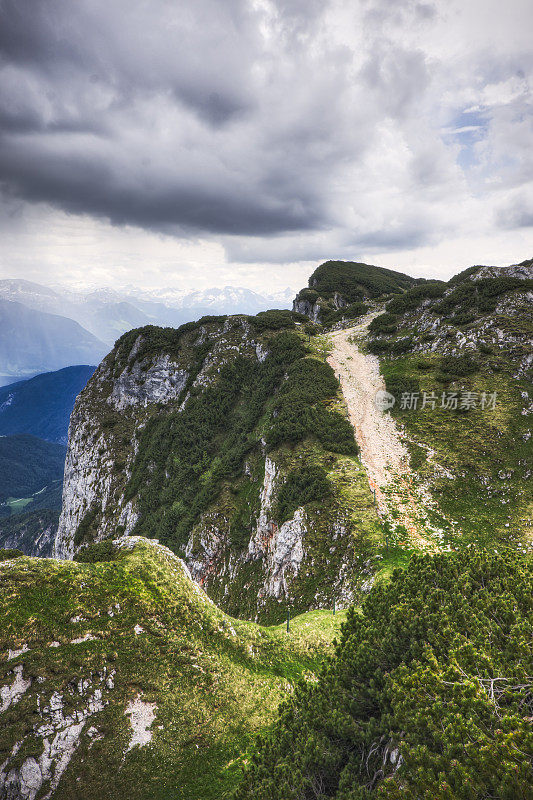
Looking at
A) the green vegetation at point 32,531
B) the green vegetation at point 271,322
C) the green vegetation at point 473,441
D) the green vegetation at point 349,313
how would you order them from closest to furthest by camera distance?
the green vegetation at point 473,441, the green vegetation at point 271,322, the green vegetation at point 349,313, the green vegetation at point 32,531

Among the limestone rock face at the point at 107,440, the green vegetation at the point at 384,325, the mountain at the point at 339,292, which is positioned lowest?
the limestone rock face at the point at 107,440

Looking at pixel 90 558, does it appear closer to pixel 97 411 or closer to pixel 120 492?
pixel 120 492

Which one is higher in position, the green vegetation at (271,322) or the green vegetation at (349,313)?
the green vegetation at (349,313)

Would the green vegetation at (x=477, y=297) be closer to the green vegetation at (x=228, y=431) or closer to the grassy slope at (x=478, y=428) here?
the grassy slope at (x=478, y=428)

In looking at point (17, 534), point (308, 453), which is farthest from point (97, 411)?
point (17, 534)

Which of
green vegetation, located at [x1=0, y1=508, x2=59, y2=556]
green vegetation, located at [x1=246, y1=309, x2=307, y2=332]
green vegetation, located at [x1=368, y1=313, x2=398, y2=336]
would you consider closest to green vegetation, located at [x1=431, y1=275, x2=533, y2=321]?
green vegetation, located at [x1=368, y1=313, x2=398, y2=336]

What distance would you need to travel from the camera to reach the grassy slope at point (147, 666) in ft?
35.1

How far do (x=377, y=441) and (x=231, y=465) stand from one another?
2063 cm

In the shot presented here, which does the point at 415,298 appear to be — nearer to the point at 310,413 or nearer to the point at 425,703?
the point at 310,413

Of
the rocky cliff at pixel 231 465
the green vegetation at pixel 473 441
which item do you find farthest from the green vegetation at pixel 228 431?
the green vegetation at pixel 473 441

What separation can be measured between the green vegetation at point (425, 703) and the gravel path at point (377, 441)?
42.0 ft

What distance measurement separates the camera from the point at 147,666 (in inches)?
521

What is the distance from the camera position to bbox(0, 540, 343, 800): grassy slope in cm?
1070

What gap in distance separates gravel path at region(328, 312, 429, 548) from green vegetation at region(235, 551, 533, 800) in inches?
504
